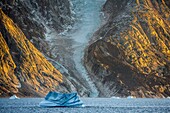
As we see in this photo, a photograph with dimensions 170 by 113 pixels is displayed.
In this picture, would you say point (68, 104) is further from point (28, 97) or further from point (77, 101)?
point (28, 97)

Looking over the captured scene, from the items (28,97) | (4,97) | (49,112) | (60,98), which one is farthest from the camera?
(28,97)

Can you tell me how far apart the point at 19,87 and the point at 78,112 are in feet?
366

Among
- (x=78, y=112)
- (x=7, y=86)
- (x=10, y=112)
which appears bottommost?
(x=78, y=112)

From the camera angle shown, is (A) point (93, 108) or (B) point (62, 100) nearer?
(B) point (62, 100)

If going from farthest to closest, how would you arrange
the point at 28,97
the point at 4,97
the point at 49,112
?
the point at 28,97 → the point at 4,97 → the point at 49,112

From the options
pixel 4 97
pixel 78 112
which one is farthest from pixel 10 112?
pixel 4 97

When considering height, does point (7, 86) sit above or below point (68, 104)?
above

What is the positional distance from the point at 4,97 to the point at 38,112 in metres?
99.2

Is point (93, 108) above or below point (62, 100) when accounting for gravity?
below

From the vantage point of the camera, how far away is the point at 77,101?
11400 cm

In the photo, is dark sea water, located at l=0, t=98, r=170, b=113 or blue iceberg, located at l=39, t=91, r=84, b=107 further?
blue iceberg, located at l=39, t=91, r=84, b=107

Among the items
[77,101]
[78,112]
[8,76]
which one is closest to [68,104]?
[77,101]

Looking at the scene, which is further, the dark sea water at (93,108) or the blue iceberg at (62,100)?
the blue iceberg at (62,100)

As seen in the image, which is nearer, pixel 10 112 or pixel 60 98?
pixel 10 112
